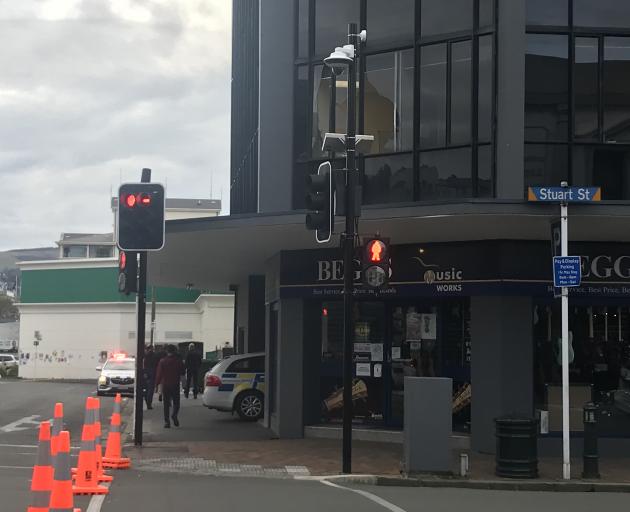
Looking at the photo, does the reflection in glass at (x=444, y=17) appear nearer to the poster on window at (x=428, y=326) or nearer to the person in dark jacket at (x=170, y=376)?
the poster on window at (x=428, y=326)

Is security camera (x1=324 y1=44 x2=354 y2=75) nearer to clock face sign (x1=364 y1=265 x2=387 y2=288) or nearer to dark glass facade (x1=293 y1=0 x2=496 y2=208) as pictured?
clock face sign (x1=364 y1=265 x2=387 y2=288)

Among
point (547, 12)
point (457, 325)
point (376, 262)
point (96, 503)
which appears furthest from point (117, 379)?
point (96, 503)

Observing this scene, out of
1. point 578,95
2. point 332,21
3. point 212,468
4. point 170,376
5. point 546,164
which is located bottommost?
point 212,468

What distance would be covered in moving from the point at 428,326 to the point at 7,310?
134 metres

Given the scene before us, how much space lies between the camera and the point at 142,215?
16203 mm

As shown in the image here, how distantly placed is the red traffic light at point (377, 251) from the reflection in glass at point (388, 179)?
3616 mm

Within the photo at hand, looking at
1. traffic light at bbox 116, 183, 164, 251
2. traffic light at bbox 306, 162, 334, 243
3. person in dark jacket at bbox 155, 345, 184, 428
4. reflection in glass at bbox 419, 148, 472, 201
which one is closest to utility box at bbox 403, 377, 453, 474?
traffic light at bbox 306, 162, 334, 243

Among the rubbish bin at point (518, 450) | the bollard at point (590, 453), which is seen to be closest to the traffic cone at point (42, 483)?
the rubbish bin at point (518, 450)

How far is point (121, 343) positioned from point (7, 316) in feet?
304

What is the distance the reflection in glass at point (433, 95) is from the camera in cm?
1695

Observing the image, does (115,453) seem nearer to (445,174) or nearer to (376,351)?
(376,351)

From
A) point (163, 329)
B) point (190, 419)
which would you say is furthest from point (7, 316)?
point (190, 419)

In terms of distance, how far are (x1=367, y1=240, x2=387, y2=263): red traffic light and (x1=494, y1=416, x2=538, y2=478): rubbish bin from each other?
301 centimetres

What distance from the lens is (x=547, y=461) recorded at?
51.8ft
